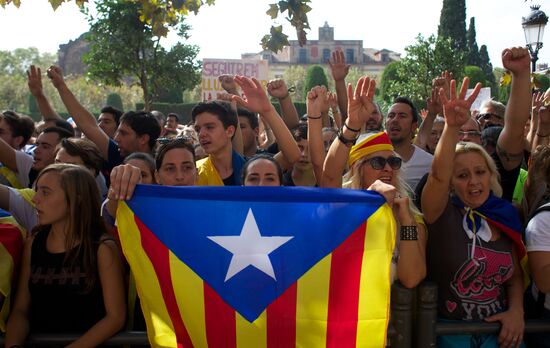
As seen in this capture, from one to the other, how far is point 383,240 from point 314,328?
458mm

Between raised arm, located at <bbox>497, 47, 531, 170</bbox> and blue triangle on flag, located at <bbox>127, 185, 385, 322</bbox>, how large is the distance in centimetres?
168

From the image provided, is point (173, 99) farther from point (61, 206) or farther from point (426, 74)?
point (61, 206)

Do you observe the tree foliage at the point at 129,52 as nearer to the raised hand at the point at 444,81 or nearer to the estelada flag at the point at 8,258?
the raised hand at the point at 444,81

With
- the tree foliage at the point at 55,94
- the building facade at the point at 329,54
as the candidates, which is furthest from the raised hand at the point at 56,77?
the building facade at the point at 329,54

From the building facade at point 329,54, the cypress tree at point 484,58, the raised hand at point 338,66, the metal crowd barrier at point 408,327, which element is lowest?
the metal crowd barrier at point 408,327

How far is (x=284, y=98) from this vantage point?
4.95 m

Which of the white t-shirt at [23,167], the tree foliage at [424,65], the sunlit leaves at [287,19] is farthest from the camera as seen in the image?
the tree foliage at [424,65]

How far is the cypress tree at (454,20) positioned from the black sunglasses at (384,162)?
4157 cm

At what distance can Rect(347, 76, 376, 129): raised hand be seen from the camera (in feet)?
11.6

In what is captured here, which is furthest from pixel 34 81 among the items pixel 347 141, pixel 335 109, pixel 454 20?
pixel 454 20

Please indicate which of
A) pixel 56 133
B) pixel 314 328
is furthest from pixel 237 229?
pixel 56 133

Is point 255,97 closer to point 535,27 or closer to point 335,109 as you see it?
point 335,109

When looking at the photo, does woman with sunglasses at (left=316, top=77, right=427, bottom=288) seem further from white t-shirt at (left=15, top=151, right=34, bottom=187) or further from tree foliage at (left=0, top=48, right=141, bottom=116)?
tree foliage at (left=0, top=48, right=141, bottom=116)

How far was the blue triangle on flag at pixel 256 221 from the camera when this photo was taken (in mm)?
2547
